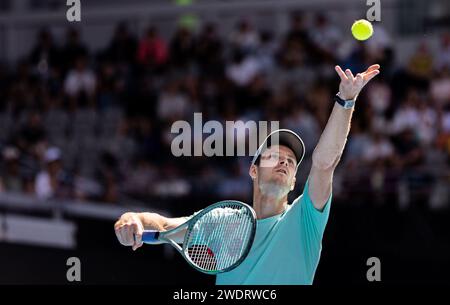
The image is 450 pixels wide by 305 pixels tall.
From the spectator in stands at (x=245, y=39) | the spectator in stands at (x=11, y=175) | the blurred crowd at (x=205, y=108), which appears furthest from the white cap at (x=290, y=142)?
the spectator in stands at (x=245, y=39)

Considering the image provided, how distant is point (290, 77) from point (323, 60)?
20.1 inches

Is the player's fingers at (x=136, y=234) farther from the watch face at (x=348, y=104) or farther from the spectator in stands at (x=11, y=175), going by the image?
the spectator in stands at (x=11, y=175)

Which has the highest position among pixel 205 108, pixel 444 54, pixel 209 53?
pixel 209 53

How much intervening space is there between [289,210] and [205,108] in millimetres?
9367

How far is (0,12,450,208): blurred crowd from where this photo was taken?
1245 cm

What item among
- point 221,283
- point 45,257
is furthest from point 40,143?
point 221,283

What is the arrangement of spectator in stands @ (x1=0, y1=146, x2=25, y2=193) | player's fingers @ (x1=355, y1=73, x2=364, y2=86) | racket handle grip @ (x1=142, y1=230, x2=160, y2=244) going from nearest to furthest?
player's fingers @ (x1=355, y1=73, x2=364, y2=86)
racket handle grip @ (x1=142, y1=230, x2=160, y2=244)
spectator in stands @ (x1=0, y1=146, x2=25, y2=193)

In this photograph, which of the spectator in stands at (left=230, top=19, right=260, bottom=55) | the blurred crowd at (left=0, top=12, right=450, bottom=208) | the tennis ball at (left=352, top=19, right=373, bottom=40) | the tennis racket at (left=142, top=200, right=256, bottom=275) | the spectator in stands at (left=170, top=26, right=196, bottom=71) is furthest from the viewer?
the spectator in stands at (left=170, top=26, right=196, bottom=71)

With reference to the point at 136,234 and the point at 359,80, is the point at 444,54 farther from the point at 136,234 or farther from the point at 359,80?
the point at 136,234

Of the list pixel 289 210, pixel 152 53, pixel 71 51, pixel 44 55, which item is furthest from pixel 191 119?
pixel 289 210

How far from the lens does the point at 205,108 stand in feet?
47.2

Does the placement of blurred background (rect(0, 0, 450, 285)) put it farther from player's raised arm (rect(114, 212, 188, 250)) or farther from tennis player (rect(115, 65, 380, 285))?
tennis player (rect(115, 65, 380, 285))

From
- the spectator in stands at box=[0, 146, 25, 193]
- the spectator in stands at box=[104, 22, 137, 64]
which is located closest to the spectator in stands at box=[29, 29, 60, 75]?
the spectator in stands at box=[104, 22, 137, 64]

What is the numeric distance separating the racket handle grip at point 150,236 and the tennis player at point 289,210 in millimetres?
33
